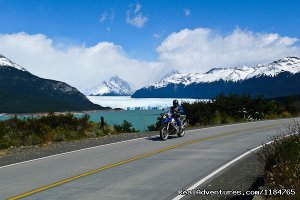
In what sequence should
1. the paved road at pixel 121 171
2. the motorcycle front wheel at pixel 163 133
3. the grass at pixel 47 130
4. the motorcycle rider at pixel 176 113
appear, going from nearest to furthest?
the paved road at pixel 121 171
the motorcycle front wheel at pixel 163 133
the grass at pixel 47 130
the motorcycle rider at pixel 176 113

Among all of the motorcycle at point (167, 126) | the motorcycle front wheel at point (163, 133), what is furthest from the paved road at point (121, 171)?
the motorcycle at point (167, 126)

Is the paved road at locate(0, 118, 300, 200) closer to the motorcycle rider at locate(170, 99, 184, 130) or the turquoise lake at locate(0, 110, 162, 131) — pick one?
the motorcycle rider at locate(170, 99, 184, 130)

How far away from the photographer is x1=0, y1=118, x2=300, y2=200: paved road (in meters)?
10.0

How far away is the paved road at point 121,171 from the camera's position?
10031mm

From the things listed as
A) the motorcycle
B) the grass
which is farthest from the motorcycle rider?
the grass

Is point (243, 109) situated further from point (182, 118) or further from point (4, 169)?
point (4, 169)

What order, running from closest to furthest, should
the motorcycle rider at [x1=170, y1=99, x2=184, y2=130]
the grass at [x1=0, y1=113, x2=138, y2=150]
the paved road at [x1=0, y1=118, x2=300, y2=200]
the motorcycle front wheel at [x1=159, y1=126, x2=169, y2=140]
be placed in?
1. the paved road at [x1=0, y1=118, x2=300, y2=200]
2. the motorcycle front wheel at [x1=159, y1=126, x2=169, y2=140]
3. the grass at [x1=0, y1=113, x2=138, y2=150]
4. the motorcycle rider at [x1=170, y1=99, x2=184, y2=130]

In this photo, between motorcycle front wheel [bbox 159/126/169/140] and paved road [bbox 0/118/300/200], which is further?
motorcycle front wheel [bbox 159/126/169/140]

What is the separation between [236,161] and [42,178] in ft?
20.4

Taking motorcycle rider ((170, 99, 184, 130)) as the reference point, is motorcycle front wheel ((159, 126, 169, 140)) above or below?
below

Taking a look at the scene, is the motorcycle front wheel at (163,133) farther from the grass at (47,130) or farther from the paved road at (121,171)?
the grass at (47,130)

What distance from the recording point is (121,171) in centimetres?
1273

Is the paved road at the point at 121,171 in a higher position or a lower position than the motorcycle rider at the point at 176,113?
lower

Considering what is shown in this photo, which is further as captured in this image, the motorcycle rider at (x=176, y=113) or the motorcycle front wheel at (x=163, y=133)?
the motorcycle rider at (x=176, y=113)
